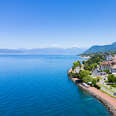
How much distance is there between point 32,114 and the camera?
2838cm

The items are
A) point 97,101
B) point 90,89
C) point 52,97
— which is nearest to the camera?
point 97,101

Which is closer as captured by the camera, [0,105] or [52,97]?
[0,105]

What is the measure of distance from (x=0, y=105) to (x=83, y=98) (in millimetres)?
27645

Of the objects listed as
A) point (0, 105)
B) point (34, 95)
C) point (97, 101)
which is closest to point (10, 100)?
point (0, 105)

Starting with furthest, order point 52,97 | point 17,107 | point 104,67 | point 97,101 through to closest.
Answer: point 104,67 → point 52,97 → point 97,101 → point 17,107

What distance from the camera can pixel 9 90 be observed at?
4384 cm

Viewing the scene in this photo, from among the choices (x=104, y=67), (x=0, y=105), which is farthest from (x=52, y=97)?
(x=104, y=67)

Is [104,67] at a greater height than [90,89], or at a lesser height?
greater

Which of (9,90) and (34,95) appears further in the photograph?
(9,90)

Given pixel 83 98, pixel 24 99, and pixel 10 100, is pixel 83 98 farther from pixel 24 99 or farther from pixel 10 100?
pixel 10 100

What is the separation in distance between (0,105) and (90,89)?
109 ft

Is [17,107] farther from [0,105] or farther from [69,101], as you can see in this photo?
[69,101]

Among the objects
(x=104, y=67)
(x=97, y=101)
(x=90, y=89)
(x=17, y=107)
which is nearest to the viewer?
(x=17, y=107)

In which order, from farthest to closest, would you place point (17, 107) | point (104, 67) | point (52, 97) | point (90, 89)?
point (104, 67) → point (90, 89) → point (52, 97) → point (17, 107)
